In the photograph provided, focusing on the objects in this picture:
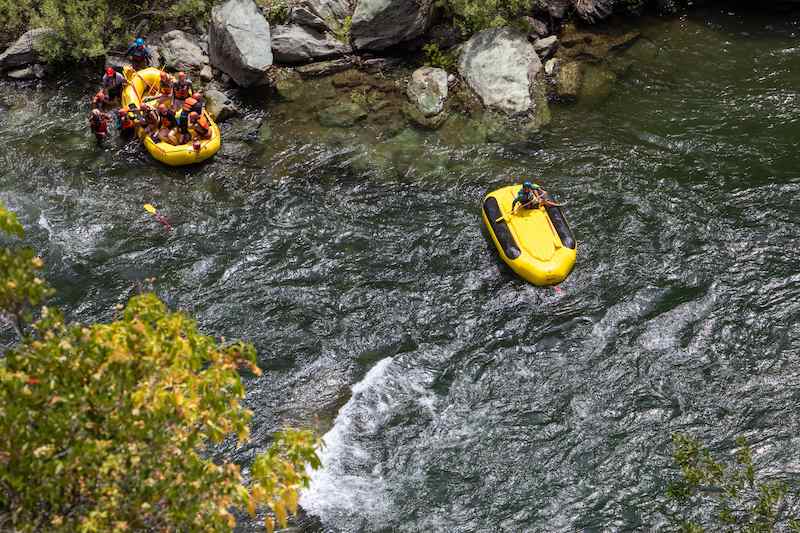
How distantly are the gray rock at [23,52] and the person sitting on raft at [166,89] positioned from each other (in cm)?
348

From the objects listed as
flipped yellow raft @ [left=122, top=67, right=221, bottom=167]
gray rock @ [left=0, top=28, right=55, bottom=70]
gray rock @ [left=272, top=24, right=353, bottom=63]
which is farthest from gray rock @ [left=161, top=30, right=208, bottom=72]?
gray rock @ [left=0, top=28, right=55, bottom=70]

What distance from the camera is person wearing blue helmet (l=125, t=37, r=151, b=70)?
1359 centimetres

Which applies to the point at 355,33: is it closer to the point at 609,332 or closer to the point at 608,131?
the point at 608,131

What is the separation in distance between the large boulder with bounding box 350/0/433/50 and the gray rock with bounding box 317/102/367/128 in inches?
60.2

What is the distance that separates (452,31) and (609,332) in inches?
300

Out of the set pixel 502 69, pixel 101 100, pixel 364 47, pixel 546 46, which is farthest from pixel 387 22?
pixel 101 100

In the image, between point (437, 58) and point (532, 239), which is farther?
point (437, 58)

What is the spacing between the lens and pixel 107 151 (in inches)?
510

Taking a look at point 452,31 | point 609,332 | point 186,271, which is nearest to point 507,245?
point 609,332

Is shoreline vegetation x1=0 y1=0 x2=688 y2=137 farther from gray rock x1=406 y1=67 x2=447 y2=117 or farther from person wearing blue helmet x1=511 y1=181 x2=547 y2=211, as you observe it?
person wearing blue helmet x1=511 y1=181 x2=547 y2=211

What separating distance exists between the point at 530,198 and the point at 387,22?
5531 millimetres

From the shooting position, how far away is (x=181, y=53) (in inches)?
564

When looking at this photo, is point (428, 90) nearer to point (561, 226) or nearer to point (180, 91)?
point (561, 226)

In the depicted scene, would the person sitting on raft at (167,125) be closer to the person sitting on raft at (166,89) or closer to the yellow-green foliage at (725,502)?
the person sitting on raft at (166,89)
